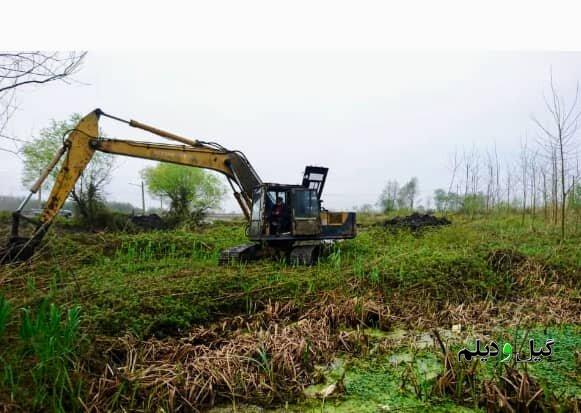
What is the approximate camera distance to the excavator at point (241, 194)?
24.0 feet

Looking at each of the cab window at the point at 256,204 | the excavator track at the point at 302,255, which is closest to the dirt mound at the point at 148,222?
the cab window at the point at 256,204

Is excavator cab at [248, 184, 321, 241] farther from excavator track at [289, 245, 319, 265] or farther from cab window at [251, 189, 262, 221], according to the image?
excavator track at [289, 245, 319, 265]

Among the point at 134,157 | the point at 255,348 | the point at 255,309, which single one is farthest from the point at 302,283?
the point at 134,157

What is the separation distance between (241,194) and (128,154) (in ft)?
8.72

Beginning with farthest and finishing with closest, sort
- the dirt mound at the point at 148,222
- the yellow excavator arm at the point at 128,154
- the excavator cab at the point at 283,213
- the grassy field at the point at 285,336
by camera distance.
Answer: the dirt mound at the point at 148,222, the excavator cab at the point at 283,213, the yellow excavator arm at the point at 128,154, the grassy field at the point at 285,336

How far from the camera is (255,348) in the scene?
3.30 m

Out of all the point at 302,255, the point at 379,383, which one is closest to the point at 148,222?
the point at 302,255

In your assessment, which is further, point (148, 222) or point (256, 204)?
point (148, 222)

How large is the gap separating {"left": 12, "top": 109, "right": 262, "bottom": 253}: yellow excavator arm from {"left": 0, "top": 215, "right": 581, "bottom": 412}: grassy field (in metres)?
2.28

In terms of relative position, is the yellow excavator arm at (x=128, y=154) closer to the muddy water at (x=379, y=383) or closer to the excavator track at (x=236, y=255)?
the excavator track at (x=236, y=255)

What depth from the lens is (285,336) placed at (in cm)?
367

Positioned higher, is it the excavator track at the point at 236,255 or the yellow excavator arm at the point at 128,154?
the yellow excavator arm at the point at 128,154

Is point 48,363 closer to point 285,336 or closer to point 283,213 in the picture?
point 285,336

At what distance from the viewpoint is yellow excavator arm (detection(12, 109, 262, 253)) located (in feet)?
Result: 23.4
